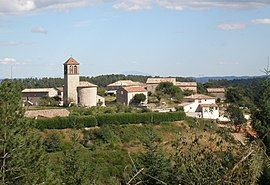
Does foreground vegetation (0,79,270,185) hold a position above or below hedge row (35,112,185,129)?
above

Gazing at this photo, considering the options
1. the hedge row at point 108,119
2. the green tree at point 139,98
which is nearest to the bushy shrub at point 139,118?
the hedge row at point 108,119

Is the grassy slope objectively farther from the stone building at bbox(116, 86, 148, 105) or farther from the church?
the church

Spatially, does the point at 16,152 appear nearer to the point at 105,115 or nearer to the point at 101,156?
the point at 101,156

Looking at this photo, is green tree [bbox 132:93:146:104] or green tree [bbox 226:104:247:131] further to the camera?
green tree [bbox 132:93:146:104]

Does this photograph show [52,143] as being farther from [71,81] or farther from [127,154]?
[127,154]

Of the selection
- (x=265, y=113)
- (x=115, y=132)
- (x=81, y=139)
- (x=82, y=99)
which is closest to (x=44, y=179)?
(x=265, y=113)

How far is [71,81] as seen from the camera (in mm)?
61094

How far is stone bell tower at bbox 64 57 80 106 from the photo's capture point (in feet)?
196

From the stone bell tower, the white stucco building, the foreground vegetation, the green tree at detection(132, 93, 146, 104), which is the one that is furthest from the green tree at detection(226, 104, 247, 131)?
the stone bell tower

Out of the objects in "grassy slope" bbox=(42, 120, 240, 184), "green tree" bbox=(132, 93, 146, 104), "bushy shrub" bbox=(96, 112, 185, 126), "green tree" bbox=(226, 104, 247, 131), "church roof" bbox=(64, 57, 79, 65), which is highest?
"church roof" bbox=(64, 57, 79, 65)

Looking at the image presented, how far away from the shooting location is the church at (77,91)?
2333 inches

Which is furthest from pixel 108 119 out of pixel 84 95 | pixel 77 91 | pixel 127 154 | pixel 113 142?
pixel 127 154

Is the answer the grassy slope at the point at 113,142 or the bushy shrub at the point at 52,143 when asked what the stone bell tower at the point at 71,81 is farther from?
the bushy shrub at the point at 52,143

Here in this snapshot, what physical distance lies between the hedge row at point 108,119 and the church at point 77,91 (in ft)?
42.5
